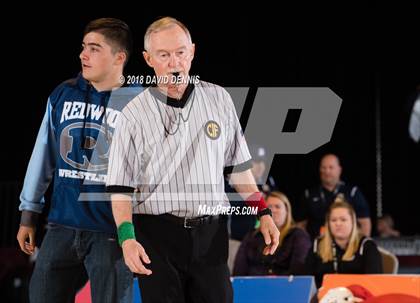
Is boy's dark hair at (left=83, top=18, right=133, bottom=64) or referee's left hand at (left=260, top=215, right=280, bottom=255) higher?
boy's dark hair at (left=83, top=18, right=133, bottom=64)

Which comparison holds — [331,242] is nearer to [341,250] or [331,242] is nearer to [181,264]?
[341,250]

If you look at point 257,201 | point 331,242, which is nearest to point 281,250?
point 331,242

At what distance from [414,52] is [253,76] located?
1953mm

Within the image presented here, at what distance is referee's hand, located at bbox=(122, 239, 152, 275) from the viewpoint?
110 inches

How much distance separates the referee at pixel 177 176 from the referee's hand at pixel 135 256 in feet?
0.16

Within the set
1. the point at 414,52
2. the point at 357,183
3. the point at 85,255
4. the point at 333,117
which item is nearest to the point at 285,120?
the point at 333,117

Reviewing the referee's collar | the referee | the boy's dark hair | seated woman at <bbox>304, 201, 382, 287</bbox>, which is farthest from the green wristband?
seated woman at <bbox>304, 201, 382, 287</bbox>

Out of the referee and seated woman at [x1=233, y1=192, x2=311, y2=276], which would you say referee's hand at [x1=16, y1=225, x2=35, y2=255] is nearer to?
the referee

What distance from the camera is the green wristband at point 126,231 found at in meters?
2.86

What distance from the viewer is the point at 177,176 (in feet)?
10.1

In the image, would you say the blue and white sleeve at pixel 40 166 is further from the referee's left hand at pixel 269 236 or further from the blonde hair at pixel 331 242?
the blonde hair at pixel 331 242

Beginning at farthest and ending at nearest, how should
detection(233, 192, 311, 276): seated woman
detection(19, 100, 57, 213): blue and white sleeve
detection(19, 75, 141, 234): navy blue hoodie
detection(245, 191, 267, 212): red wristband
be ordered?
1. detection(233, 192, 311, 276): seated woman
2. detection(19, 100, 57, 213): blue and white sleeve
3. detection(19, 75, 141, 234): navy blue hoodie
4. detection(245, 191, 267, 212): red wristband

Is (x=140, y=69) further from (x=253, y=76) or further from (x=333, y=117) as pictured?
(x=333, y=117)

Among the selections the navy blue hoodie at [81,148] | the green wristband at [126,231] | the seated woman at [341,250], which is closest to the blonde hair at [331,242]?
the seated woman at [341,250]
